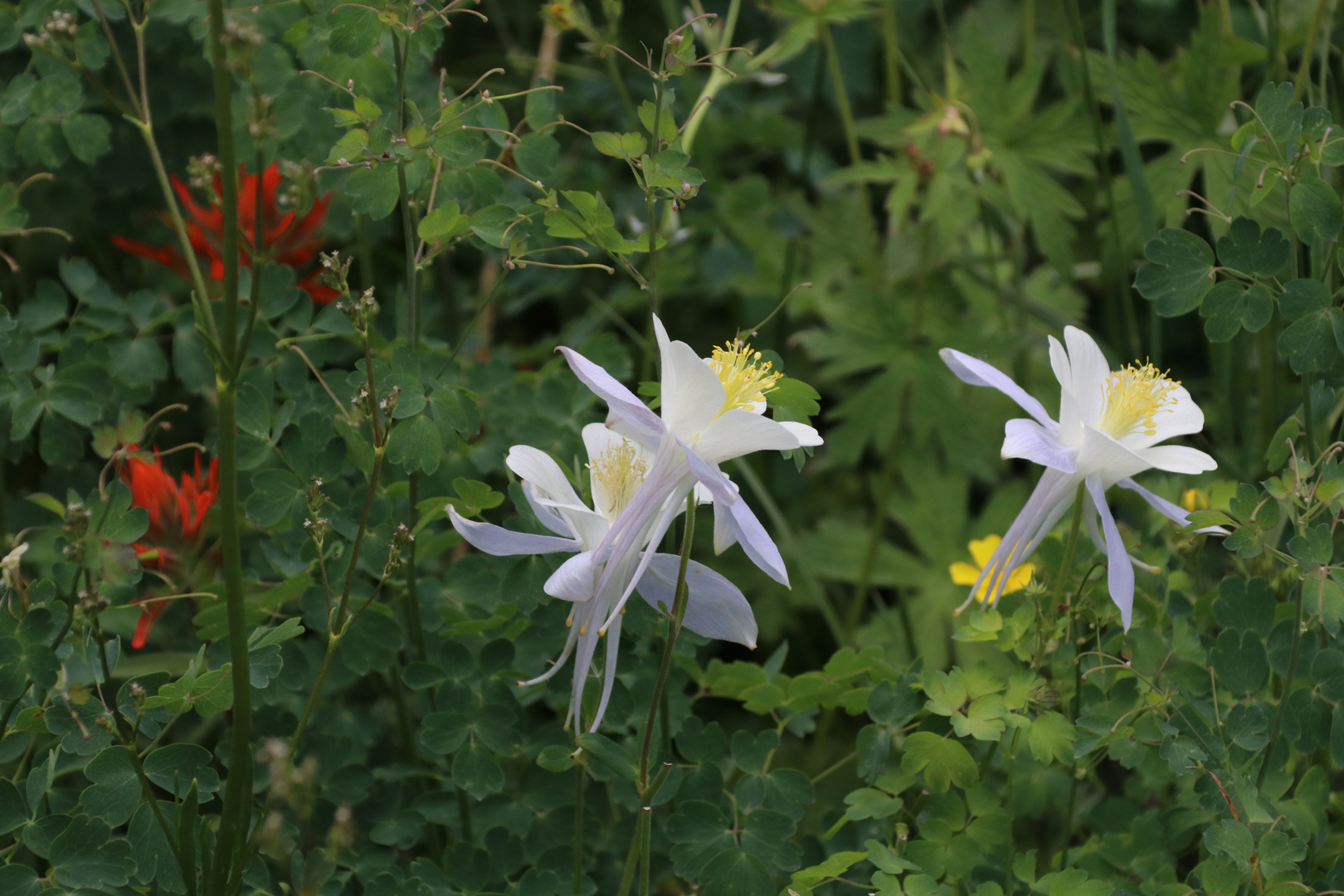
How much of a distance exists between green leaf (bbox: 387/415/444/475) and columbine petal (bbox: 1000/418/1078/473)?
55 cm

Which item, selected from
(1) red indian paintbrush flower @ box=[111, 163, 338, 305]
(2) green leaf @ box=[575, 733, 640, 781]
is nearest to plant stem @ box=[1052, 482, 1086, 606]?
(2) green leaf @ box=[575, 733, 640, 781]

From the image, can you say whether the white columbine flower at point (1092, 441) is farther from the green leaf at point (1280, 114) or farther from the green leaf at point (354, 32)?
the green leaf at point (354, 32)

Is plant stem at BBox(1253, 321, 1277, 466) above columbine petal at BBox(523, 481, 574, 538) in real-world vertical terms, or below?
below

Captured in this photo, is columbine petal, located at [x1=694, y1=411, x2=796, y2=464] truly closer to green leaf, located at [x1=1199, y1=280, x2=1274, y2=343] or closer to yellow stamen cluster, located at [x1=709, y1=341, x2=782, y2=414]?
yellow stamen cluster, located at [x1=709, y1=341, x2=782, y2=414]

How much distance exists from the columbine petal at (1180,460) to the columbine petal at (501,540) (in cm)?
56

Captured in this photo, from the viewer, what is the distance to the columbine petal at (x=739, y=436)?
0.87m

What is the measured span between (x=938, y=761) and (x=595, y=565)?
1.47ft

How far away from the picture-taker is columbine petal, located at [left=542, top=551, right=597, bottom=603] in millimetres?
903

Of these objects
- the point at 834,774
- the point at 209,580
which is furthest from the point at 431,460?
the point at 834,774

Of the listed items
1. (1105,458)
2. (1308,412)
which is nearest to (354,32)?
(1105,458)

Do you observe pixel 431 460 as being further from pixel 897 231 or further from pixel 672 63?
pixel 897 231

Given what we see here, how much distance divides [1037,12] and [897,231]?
2.50ft

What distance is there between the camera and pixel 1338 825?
1.43 meters

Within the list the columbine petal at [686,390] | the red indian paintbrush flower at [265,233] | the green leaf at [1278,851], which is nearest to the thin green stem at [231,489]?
the columbine petal at [686,390]
